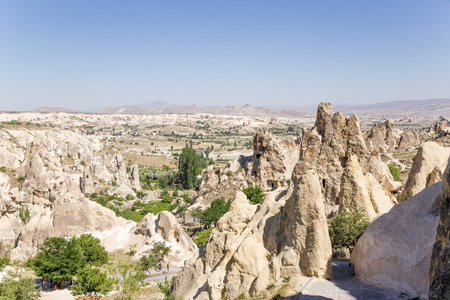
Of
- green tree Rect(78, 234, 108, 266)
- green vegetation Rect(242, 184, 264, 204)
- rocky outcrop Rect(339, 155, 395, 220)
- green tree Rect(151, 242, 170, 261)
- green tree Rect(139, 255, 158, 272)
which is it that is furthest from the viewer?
green vegetation Rect(242, 184, 264, 204)

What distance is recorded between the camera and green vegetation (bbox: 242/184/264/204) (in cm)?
4694

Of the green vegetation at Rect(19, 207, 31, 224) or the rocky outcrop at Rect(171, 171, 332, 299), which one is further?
the green vegetation at Rect(19, 207, 31, 224)

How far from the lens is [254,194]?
4872cm

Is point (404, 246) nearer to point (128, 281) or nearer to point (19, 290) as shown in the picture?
point (128, 281)

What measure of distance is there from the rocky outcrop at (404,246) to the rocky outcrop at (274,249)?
1911 millimetres

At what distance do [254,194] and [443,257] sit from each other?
1638 inches

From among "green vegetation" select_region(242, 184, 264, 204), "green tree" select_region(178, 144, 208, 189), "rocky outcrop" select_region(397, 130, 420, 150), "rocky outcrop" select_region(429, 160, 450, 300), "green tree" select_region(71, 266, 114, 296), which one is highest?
"rocky outcrop" select_region(429, 160, 450, 300)

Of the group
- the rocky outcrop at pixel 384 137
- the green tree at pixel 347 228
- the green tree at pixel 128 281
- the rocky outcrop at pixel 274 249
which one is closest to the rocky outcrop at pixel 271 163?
the green tree at pixel 347 228

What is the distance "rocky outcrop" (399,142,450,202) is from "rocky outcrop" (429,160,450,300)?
53.7ft

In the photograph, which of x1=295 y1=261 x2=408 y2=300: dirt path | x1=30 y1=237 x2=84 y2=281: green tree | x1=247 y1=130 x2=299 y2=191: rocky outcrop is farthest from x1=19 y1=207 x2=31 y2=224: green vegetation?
x1=295 y1=261 x2=408 y2=300: dirt path

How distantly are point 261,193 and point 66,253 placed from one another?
28839 millimetres

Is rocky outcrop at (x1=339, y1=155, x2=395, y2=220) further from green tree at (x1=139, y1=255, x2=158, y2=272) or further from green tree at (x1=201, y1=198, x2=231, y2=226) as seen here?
green tree at (x1=201, y1=198, x2=231, y2=226)

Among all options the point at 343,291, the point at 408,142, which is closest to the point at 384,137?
the point at 408,142

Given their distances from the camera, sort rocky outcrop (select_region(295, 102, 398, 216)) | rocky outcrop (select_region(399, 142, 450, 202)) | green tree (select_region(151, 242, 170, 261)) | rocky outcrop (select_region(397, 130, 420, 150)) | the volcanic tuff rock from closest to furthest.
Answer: rocky outcrop (select_region(399, 142, 450, 202)), rocky outcrop (select_region(295, 102, 398, 216)), green tree (select_region(151, 242, 170, 261)), the volcanic tuff rock, rocky outcrop (select_region(397, 130, 420, 150))
